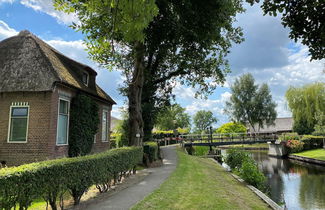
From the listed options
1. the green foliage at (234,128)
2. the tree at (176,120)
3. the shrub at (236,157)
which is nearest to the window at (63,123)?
the shrub at (236,157)

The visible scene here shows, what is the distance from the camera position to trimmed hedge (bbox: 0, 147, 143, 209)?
15.0 ft

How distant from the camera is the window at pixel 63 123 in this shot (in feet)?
44.2

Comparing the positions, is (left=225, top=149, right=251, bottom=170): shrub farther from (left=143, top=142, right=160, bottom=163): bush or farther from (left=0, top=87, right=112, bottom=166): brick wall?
(left=0, top=87, right=112, bottom=166): brick wall

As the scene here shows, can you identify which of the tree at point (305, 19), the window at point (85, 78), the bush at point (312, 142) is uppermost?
the window at point (85, 78)

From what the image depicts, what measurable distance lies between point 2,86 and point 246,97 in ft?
157

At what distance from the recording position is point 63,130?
45.5 ft

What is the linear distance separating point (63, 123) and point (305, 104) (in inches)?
Result: 1531

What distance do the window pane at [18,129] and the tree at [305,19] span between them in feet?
40.8

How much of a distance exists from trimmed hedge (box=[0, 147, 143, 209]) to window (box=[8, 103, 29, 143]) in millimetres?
6642

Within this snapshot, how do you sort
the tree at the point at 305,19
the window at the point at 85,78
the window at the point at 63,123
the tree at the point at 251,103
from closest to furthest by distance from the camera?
the tree at the point at 305,19, the window at the point at 63,123, the window at the point at 85,78, the tree at the point at 251,103

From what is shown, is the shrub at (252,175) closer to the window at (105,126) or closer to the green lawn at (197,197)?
the green lawn at (197,197)

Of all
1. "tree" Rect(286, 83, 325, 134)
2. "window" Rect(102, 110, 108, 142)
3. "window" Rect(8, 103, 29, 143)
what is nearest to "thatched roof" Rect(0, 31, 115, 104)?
"window" Rect(8, 103, 29, 143)

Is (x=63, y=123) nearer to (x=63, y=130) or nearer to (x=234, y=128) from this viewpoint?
(x=63, y=130)

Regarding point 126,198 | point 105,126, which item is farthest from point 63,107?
point 126,198
